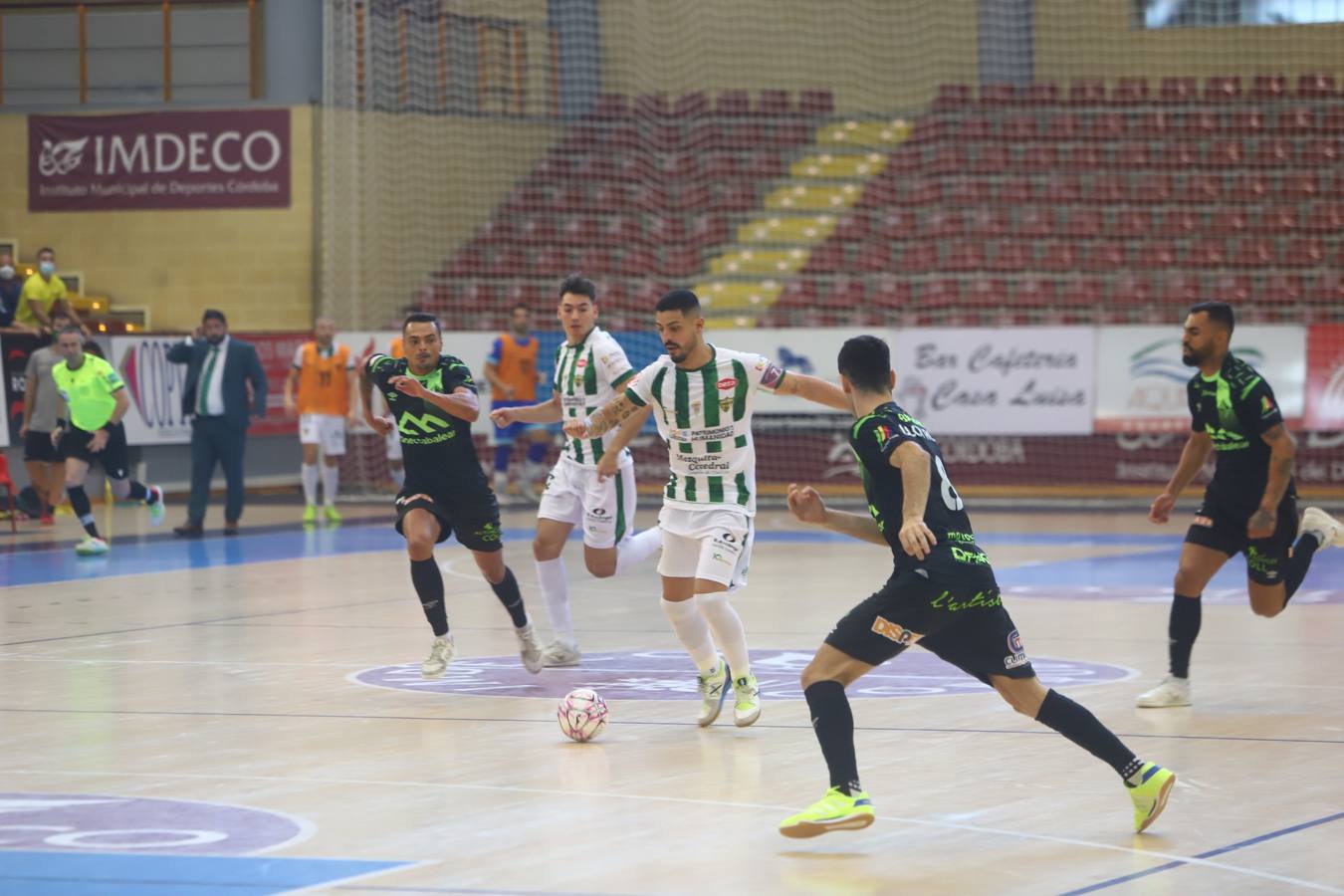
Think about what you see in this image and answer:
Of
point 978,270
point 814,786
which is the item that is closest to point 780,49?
point 978,270

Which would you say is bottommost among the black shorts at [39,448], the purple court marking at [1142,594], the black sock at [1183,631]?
the purple court marking at [1142,594]

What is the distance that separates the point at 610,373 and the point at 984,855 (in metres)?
4.88

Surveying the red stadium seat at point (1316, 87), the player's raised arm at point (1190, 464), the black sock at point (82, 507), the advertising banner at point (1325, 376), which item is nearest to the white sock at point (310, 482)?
the black sock at point (82, 507)

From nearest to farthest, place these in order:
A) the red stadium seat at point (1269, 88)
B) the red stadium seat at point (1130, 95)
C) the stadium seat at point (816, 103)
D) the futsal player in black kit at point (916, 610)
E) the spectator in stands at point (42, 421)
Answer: the futsal player in black kit at point (916, 610)
the spectator in stands at point (42, 421)
the red stadium seat at point (1269, 88)
the red stadium seat at point (1130, 95)
the stadium seat at point (816, 103)

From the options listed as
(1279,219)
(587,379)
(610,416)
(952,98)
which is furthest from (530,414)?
(952,98)

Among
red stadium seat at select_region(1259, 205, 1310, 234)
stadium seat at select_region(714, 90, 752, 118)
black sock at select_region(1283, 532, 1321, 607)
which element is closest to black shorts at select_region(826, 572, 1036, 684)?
black sock at select_region(1283, 532, 1321, 607)

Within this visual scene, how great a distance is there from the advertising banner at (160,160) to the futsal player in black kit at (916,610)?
75.5 ft

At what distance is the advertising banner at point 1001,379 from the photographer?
22.4m

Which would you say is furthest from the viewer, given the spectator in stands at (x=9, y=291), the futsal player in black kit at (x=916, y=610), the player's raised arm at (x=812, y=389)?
the spectator in stands at (x=9, y=291)

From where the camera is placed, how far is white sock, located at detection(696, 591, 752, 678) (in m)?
7.91

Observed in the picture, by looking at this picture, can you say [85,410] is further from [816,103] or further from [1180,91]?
[1180,91]

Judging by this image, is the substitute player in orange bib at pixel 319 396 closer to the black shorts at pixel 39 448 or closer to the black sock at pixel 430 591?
the black shorts at pixel 39 448

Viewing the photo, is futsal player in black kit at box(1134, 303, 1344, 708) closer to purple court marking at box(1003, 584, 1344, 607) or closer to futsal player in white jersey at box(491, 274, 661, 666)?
futsal player in white jersey at box(491, 274, 661, 666)

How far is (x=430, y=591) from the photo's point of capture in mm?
9367
